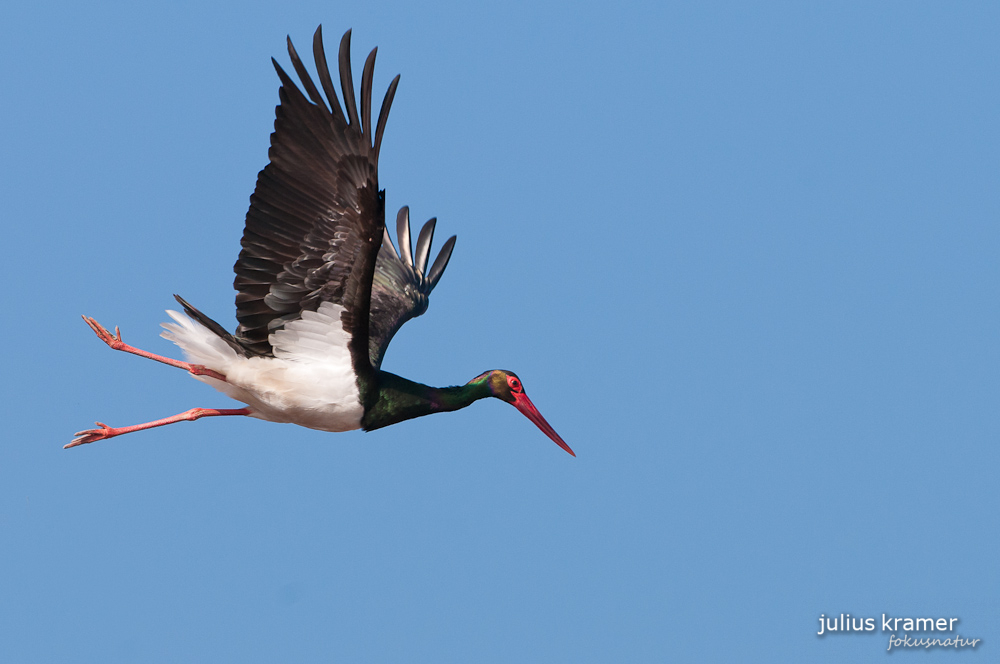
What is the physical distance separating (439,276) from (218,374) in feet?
12.6

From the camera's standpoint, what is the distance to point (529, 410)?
42.4 feet

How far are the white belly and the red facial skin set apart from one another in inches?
79.9

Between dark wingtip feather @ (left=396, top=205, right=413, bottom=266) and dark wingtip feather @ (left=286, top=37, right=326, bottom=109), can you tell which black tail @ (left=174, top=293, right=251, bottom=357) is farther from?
dark wingtip feather @ (left=396, top=205, right=413, bottom=266)

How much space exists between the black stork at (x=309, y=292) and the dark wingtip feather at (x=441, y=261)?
2.62m

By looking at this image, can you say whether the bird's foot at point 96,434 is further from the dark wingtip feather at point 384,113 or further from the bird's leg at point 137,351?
the dark wingtip feather at point 384,113

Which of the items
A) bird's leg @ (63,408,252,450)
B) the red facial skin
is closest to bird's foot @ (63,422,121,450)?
bird's leg @ (63,408,252,450)

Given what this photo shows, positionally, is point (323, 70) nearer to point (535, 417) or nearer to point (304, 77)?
point (304, 77)

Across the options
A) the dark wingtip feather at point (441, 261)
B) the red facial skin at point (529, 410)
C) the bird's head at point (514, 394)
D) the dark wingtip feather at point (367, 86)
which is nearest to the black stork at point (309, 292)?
the dark wingtip feather at point (367, 86)

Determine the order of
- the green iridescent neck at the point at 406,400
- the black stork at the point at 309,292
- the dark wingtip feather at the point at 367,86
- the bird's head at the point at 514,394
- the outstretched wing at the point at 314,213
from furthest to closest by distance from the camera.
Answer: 1. the bird's head at the point at 514,394
2. the green iridescent neck at the point at 406,400
3. the black stork at the point at 309,292
4. the outstretched wing at the point at 314,213
5. the dark wingtip feather at the point at 367,86

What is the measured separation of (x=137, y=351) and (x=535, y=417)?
3.91 meters

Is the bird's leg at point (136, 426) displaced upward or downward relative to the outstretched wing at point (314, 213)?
downward

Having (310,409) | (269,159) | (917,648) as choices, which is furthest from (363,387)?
(917,648)

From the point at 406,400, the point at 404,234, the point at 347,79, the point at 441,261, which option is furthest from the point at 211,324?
the point at 441,261

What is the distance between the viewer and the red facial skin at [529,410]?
1277 cm
